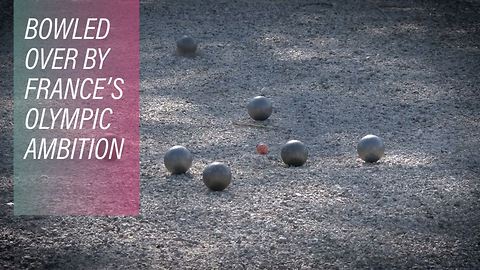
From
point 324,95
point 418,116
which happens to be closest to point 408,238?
point 418,116

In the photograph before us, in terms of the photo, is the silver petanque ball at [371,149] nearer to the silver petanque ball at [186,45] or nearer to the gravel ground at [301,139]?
the gravel ground at [301,139]

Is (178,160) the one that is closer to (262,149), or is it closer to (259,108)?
(262,149)

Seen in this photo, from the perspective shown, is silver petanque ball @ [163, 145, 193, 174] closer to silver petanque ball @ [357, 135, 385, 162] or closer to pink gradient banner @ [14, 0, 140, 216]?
pink gradient banner @ [14, 0, 140, 216]

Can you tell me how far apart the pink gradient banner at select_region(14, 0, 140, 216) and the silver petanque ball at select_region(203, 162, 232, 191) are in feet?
1.77

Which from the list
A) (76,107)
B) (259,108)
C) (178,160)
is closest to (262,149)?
(259,108)

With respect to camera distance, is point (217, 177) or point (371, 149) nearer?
point (217, 177)

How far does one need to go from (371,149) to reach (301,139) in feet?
2.90

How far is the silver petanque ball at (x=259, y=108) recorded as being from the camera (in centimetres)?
764

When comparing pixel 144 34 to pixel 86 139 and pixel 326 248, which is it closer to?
pixel 86 139

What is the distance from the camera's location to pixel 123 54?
9758mm

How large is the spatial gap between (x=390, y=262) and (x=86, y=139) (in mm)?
3281

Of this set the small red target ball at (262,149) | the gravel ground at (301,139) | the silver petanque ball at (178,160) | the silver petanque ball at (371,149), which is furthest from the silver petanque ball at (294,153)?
the silver petanque ball at (178,160)

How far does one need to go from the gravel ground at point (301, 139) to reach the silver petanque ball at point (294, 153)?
0.45 feet

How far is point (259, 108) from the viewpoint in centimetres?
762
